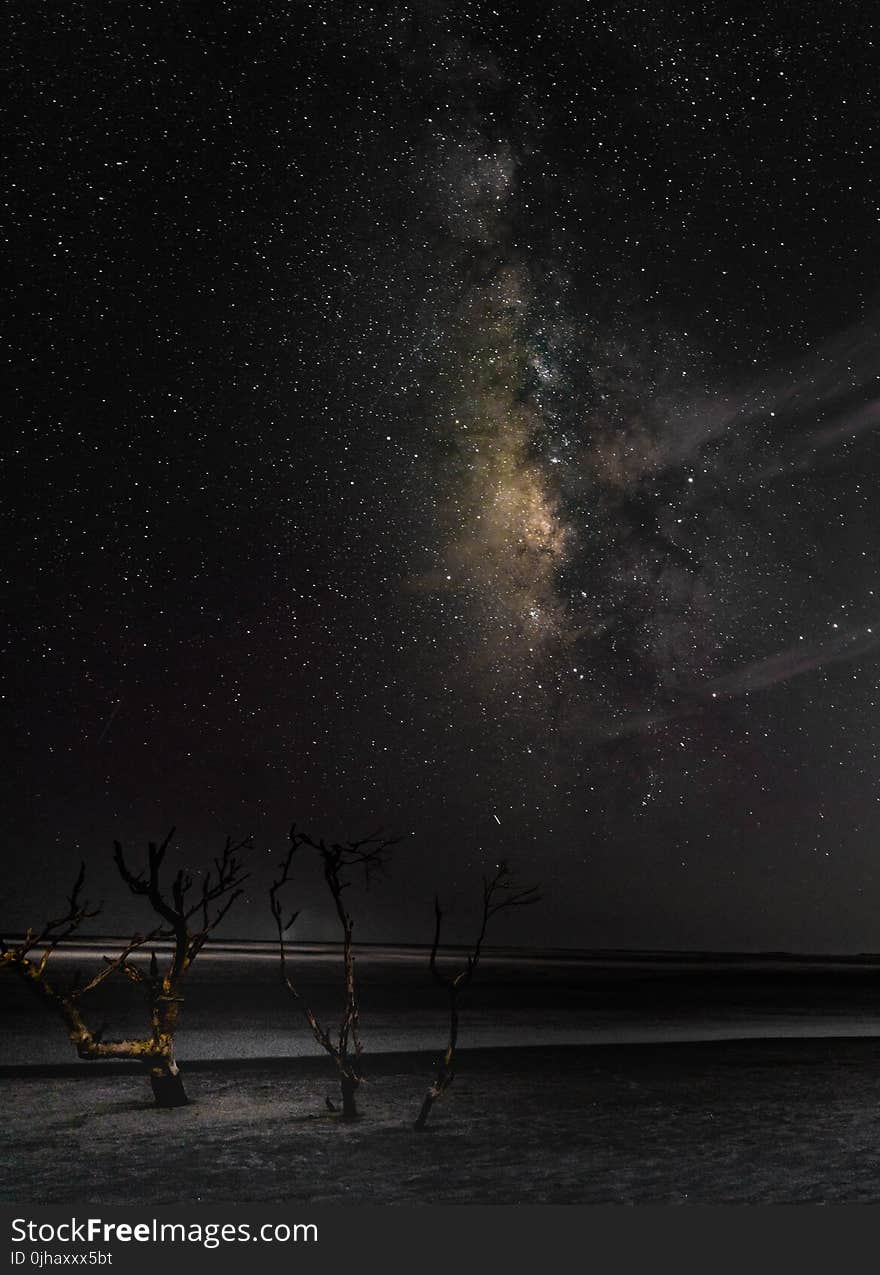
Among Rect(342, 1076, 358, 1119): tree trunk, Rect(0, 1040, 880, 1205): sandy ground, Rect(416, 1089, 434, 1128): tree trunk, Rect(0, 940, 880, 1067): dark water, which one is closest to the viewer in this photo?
Rect(0, 1040, 880, 1205): sandy ground

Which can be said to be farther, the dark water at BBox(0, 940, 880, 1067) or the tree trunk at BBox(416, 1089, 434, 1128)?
the dark water at BBox(0, 940, 880, 1067)

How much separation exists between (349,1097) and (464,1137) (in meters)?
1.82

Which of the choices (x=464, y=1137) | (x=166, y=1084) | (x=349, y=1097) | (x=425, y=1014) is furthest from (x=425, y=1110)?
(x=425, y=1014)

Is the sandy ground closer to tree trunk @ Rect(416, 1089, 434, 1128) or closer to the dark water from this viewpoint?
tree trunk @ Rect(416, 1089, 434, 1128)

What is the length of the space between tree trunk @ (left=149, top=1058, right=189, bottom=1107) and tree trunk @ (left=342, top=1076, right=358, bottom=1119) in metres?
2.41

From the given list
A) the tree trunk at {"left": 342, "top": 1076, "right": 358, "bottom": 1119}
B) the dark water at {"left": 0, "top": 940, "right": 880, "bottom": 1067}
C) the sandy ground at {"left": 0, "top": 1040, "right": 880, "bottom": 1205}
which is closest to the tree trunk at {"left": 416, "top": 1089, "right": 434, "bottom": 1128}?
the sandy ground at {"left": 0, "top": 1040, "right": 880, "bottom": 1205}

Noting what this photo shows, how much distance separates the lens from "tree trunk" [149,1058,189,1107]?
47.5ft

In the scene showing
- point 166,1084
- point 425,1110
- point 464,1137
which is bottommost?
point 464,1137

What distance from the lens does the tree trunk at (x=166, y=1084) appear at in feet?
47.5

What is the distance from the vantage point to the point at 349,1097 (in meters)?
13.7

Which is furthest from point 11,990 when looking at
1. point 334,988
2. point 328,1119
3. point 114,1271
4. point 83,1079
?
point 114,1271

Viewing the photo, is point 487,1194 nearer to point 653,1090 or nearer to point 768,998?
point 653,1090

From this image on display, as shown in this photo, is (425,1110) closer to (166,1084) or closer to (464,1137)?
(464,1137)

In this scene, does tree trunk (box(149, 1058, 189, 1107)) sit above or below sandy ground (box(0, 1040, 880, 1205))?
above
